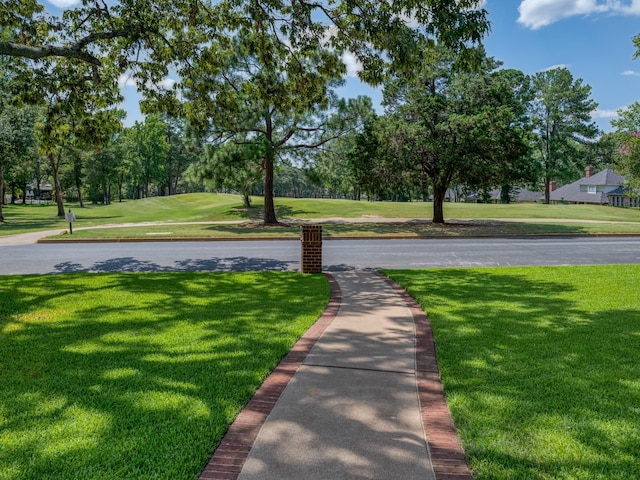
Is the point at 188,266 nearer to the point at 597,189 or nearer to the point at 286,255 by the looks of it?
the point at 286,255

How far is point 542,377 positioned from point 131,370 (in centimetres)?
414

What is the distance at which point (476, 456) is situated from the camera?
9.91ft

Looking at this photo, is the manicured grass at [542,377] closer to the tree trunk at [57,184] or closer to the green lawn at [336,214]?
the green lawn at [336,214]

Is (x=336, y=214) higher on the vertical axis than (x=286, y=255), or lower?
higher

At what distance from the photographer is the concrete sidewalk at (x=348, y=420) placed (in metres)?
2.90

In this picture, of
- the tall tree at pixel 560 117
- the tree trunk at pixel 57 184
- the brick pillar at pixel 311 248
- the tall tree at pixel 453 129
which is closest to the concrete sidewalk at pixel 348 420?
the brick pillar at pixel 311 248

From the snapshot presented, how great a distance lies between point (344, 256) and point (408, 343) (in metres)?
9.09

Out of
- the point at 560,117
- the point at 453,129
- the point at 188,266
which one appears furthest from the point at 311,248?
the point at 560,117

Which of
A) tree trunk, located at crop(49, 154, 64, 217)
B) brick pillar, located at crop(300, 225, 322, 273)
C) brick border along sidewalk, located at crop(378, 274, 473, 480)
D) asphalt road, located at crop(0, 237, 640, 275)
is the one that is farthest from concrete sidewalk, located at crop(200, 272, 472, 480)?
tree trunk, located at crop(49, 154, 64, 217)

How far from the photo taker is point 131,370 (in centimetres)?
445

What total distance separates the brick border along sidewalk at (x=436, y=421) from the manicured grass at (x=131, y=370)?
5.12 ft

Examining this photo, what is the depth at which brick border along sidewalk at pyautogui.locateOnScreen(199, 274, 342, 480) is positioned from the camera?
9.48 feet

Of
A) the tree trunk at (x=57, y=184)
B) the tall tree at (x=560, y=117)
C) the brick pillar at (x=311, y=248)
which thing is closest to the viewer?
the brick pillar at (x=311, y=248)

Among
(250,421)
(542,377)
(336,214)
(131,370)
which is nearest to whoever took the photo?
(250,421)
